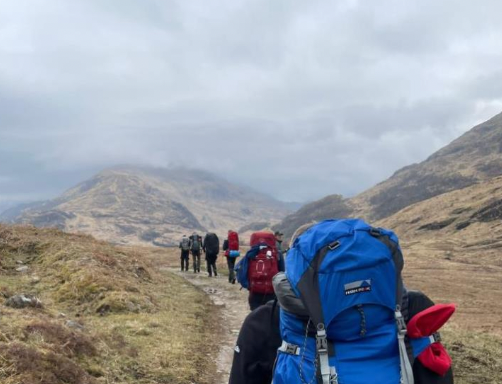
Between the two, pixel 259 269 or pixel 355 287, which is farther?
pixel 259 269

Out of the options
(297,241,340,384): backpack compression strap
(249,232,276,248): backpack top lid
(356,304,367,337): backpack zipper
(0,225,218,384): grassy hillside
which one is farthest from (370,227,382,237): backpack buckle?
(249,232,276,248): backpack top lid

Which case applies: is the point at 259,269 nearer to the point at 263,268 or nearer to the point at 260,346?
the point at 263,268

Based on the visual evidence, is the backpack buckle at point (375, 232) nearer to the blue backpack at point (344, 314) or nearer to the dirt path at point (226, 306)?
the blue backpack at point (344, 314)

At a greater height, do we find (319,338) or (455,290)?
(319,338)

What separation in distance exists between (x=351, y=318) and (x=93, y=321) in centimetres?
1018

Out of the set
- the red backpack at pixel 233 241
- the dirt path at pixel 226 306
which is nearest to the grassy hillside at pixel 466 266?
the dirt path at pixel 226 306

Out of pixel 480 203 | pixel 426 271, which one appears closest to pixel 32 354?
pixel 426 271

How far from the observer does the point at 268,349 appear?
Result: 127 inches

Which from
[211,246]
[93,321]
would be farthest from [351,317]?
[211,246]

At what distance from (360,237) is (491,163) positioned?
146920 millimetres

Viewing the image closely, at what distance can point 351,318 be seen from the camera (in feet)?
9.34

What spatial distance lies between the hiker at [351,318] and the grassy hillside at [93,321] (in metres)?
4.85

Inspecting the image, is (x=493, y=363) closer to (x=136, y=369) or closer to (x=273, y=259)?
(x=273, y=259)

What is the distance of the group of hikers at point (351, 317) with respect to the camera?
2.82 meters
